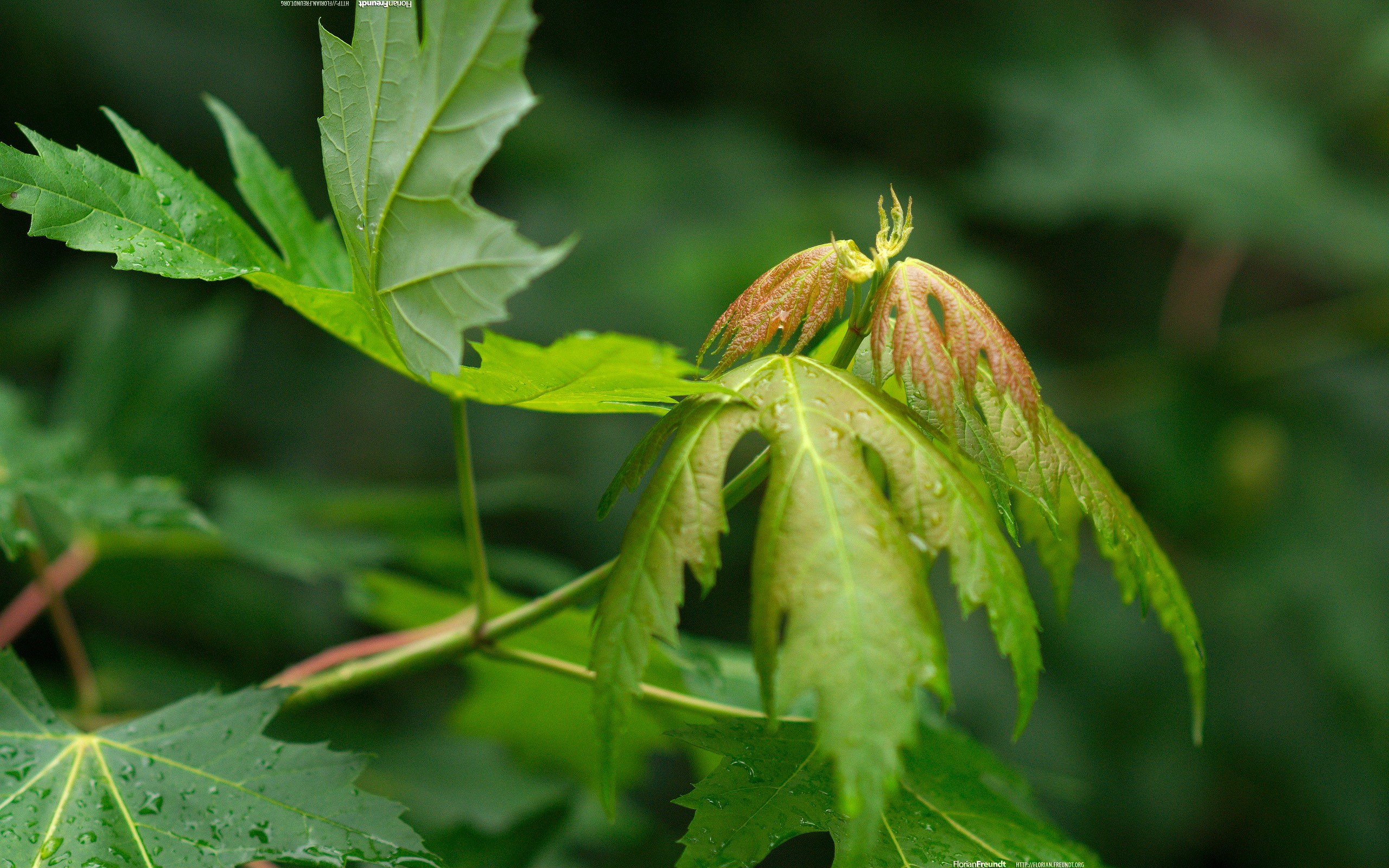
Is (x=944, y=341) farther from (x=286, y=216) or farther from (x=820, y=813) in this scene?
(x=286, y=216)

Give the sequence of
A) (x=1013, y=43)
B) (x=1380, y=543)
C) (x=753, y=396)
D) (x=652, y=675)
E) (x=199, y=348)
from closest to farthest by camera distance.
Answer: (x=753, y=396) → (x=652, y=675) → (x=199, y=348) → (x=1380, y=543) → (x=1013, y=43)

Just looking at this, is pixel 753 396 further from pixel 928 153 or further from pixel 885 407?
pixel 928 153

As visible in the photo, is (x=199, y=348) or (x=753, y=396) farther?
(x=199, y=348)

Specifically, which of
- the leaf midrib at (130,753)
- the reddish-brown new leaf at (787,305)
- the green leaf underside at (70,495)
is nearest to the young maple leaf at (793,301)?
the reddish-brown new leaf at (787,305)

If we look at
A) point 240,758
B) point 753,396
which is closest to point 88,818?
point 240,758

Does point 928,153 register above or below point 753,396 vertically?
above

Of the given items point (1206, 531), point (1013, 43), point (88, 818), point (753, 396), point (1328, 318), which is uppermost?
point (1013, 43)
